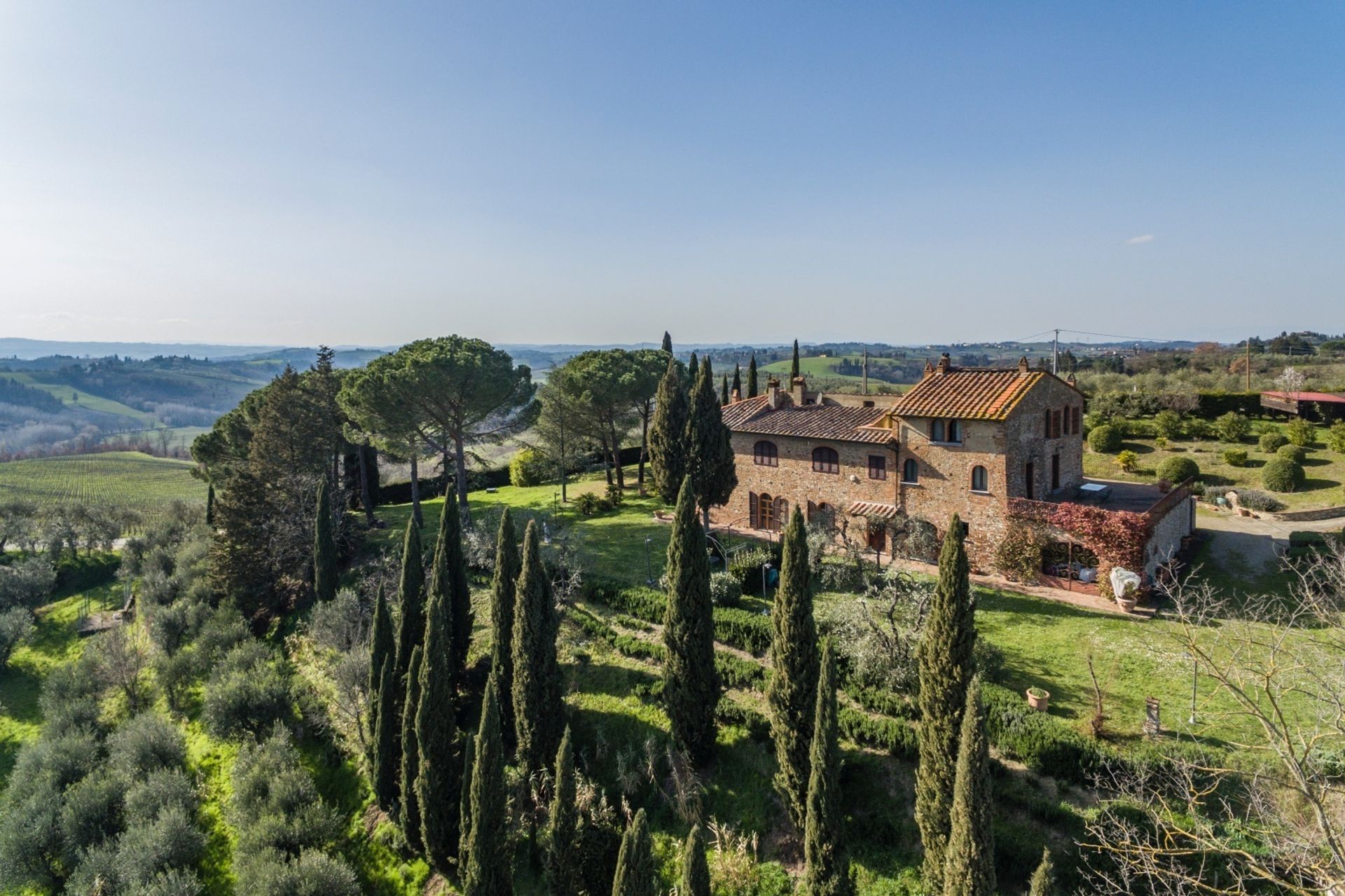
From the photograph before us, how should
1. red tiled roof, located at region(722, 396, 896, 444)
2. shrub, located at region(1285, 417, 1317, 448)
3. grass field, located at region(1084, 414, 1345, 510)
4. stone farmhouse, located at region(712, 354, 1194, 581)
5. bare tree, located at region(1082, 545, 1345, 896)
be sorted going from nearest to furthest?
bare tree, located at region(1082, 545, 1345, 896), stone farmhouse, located at region(712, 354, 1194, 581), red tiled roof, located at region(722, 396, 896, 444), grass field, located at region(1084, 414, 1345, 510), shrub, located at region(1285, 417, 1317, 448)

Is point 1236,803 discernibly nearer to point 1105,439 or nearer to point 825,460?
point 825,460

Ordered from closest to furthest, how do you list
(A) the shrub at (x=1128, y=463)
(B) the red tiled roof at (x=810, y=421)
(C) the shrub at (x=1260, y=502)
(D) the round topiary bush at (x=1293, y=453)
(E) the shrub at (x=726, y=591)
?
1. (E) the shrub at (x=726, y=591)
2. (B) the red tiled roof at (x=810, y=421)
3. (C) the shrub at (x=1260, y=502)
4. (D) the round topiary bush at (x=1293, y=453)
5. (A) the shrub at (x=1128, y=463)

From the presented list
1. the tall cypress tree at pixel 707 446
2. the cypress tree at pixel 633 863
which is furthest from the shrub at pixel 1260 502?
the cypress tree at pixel 633 863

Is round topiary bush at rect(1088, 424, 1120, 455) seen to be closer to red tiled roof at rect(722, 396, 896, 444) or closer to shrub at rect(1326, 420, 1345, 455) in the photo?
shrub at rect(1326, 420, 1345, 455)

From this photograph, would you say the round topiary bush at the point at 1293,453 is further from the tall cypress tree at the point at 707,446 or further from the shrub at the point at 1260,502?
the tall cypress tree at the point at 707,446

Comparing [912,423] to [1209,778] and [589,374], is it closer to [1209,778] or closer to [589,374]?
[1209,778]

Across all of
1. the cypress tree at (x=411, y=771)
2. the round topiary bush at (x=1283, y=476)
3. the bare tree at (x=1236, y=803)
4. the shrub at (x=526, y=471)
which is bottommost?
the cypress tree at (x=411, y=771)

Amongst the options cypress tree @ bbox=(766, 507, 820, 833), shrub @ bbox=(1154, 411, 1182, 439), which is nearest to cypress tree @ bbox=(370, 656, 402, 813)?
cypress tree @ bbox=(766, 507, 820, 833)
